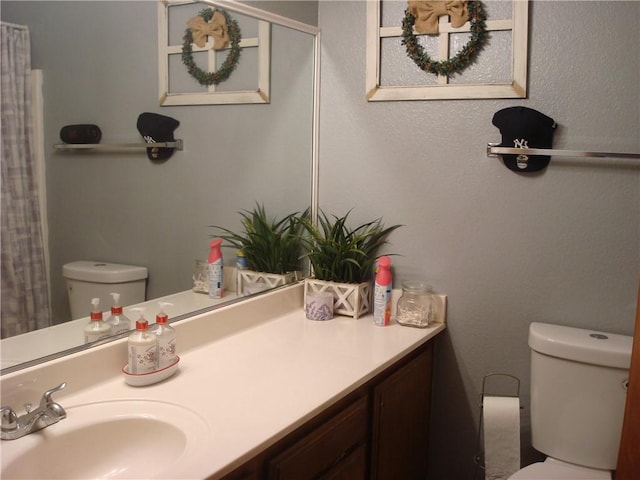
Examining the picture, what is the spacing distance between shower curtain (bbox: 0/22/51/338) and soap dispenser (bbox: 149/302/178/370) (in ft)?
0.89

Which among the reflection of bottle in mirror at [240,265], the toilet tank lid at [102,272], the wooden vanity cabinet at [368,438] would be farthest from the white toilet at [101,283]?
the wooden vanity cabinet at [368,438]

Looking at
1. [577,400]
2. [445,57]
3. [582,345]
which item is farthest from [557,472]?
[445,57]

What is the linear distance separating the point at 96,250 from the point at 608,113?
1601 millimetres

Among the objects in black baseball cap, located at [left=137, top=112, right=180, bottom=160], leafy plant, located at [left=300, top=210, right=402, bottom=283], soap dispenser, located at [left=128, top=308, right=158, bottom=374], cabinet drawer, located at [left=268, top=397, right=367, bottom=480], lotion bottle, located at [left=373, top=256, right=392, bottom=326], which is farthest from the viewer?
leafy plant, located at [left=300, top=210, right=402, bottom=283]

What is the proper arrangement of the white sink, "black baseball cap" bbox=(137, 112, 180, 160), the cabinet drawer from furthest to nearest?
"black baseball cap" bbox=(137, 112, 180, 160)
the cabinet drawer
the white sink

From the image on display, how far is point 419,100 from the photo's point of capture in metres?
2.14

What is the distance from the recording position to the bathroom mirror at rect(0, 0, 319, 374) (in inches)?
59.7

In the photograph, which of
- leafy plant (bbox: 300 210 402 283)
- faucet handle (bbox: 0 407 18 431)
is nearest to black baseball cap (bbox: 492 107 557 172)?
leafy plant (bbox: 300 210 402 283)

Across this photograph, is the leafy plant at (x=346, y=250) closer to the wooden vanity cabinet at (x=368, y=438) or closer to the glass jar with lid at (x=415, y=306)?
the glass jar with lid at (x=415, y=306)

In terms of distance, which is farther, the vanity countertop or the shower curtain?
the shower curtain

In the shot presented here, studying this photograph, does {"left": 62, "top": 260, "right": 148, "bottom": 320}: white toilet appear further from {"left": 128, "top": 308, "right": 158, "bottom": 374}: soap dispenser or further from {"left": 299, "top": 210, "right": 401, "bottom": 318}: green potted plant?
{"left": 299, "top": 210, "right": 401, "bottom": 318}: green potted plant

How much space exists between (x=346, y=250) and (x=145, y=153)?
81cm

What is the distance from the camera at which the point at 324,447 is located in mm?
1509

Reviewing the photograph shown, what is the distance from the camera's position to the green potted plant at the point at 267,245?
2.18 m
